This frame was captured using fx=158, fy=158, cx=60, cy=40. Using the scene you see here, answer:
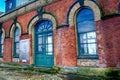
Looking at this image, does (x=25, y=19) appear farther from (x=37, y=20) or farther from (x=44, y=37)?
(x=44, y=37)

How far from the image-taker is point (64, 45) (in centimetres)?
964

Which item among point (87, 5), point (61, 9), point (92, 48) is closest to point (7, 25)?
point (61, 9)

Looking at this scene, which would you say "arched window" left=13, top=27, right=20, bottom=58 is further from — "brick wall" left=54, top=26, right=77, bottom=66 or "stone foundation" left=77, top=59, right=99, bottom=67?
"stone foundation" left=77, top=59, right=99, bottom=67

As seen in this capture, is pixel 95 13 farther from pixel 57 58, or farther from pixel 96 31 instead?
pixel 57 58

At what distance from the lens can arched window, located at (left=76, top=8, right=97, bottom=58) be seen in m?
8.56

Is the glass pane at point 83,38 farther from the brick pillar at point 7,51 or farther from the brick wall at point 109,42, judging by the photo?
the brick pillar at point 7,51

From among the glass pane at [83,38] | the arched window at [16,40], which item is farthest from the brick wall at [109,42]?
the arched window at [16,40]

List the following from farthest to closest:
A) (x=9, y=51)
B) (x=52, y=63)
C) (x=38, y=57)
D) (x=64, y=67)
→ (x=9, y=51) → (x=38, y=57) → (x=52, y=63) → (x=64, y=67)

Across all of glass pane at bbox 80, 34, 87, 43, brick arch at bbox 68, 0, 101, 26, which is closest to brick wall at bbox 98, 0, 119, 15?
brick arch at bbox 68, 0, 101, 26

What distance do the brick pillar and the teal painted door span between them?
11.8 ft

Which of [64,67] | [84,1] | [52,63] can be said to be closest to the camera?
[84,1]

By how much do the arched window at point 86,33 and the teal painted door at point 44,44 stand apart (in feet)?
8.50

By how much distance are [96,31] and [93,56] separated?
1.33 m

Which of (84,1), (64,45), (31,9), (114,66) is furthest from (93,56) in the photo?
(31,9)
